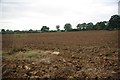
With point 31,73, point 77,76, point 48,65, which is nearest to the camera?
point 77,76

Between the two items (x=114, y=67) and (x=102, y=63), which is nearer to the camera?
(x=114, y=67)

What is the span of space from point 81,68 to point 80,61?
83 centimetres

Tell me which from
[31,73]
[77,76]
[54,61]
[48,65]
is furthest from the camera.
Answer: [54,61]

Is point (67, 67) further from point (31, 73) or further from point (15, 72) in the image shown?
point (15, 72)

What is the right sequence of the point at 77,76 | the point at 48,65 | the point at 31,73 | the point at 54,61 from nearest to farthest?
the point at 77,76
the point at 31,73
the point at 48,65
the point at 54,61

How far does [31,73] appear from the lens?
18.2ft

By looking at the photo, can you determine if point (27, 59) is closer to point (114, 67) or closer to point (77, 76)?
point (77, 76)

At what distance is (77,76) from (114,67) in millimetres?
1323

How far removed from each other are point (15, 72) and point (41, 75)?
851 millimetres

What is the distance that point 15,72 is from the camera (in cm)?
573

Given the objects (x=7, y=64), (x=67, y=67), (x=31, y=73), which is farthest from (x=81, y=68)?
(x=7, y=64)

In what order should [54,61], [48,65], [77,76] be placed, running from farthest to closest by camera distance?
[54,61] → [48,65] → [77,76]

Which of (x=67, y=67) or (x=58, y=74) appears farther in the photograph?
(x=67, y=67)

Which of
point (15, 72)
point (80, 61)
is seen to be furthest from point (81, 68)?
point (15, 72)
